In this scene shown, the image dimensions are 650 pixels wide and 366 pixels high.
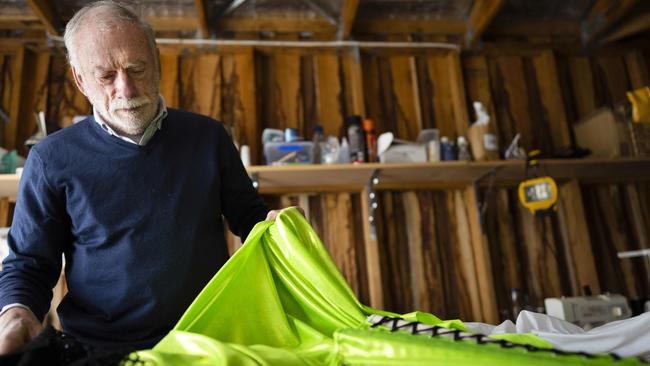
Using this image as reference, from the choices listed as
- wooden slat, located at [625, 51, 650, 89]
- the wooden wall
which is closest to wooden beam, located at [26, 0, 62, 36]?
the wooden wall

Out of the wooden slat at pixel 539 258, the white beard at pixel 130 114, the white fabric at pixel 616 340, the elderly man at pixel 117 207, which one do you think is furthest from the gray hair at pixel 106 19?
the wooden slat at pixel 539 258

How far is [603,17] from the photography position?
10.4ft

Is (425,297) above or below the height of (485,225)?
below

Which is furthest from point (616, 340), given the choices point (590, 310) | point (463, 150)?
point (463, 150)

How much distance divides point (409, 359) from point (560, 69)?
314 cm

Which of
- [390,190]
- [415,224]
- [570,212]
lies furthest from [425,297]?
[570,212]

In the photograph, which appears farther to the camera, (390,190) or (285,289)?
(390,190)

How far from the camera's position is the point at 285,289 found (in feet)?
3.35

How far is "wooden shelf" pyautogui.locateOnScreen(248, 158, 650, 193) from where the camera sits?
2.47 meters

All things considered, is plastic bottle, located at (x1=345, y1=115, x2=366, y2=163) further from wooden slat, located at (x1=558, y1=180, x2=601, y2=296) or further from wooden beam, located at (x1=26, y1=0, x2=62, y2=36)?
wooden beam, located at (x1=26, y1=0, x2=62, y2=36)

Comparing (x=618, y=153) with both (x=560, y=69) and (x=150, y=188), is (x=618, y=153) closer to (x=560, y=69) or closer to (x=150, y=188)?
(x=560, y=69)

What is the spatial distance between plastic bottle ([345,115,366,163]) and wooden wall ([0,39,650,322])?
32 cm

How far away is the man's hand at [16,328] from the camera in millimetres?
765

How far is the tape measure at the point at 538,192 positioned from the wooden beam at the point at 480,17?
0.87m
